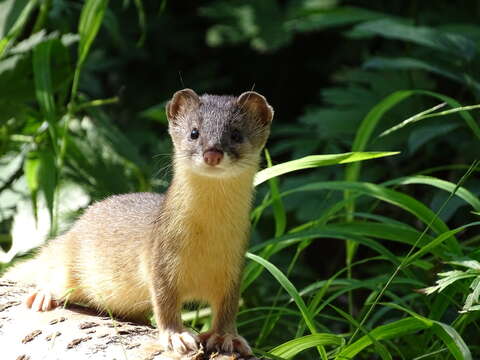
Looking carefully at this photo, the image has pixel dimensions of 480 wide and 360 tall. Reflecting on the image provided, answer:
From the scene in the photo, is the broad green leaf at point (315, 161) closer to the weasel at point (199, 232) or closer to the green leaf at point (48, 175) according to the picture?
the weasel at point (199, 232)

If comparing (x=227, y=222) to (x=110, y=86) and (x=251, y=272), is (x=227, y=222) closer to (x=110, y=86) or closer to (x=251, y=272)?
(x=251, y=272)

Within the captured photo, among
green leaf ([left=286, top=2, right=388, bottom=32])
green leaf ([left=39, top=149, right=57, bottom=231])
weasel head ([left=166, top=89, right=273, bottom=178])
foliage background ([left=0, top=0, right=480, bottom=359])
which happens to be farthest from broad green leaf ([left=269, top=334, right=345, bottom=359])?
green leaf ([left=286, top=2, right=388, bottom=32])

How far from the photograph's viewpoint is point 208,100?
3.23m

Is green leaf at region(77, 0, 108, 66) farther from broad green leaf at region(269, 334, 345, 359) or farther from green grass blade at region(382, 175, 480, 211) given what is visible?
broad green leaf at region(269, 334, 345, 359)

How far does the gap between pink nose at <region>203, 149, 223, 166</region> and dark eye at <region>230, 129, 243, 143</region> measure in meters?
0.19

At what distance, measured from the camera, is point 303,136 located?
5.64m

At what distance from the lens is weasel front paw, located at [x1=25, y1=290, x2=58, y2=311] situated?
125 inches

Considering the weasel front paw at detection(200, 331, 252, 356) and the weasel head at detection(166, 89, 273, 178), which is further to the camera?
the weasel head at detection(166, 89, 273, 178)

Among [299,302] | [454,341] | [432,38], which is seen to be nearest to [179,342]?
[299,302]

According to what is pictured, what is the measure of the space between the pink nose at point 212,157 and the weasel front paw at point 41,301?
840mm

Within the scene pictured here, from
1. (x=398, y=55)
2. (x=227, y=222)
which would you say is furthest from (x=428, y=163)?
(x=227, y=222)

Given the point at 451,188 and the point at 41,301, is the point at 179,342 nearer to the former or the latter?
the point at 41,301

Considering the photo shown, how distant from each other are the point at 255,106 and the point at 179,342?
0.97 metres

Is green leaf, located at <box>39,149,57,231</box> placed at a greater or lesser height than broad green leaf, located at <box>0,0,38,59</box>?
lesser
